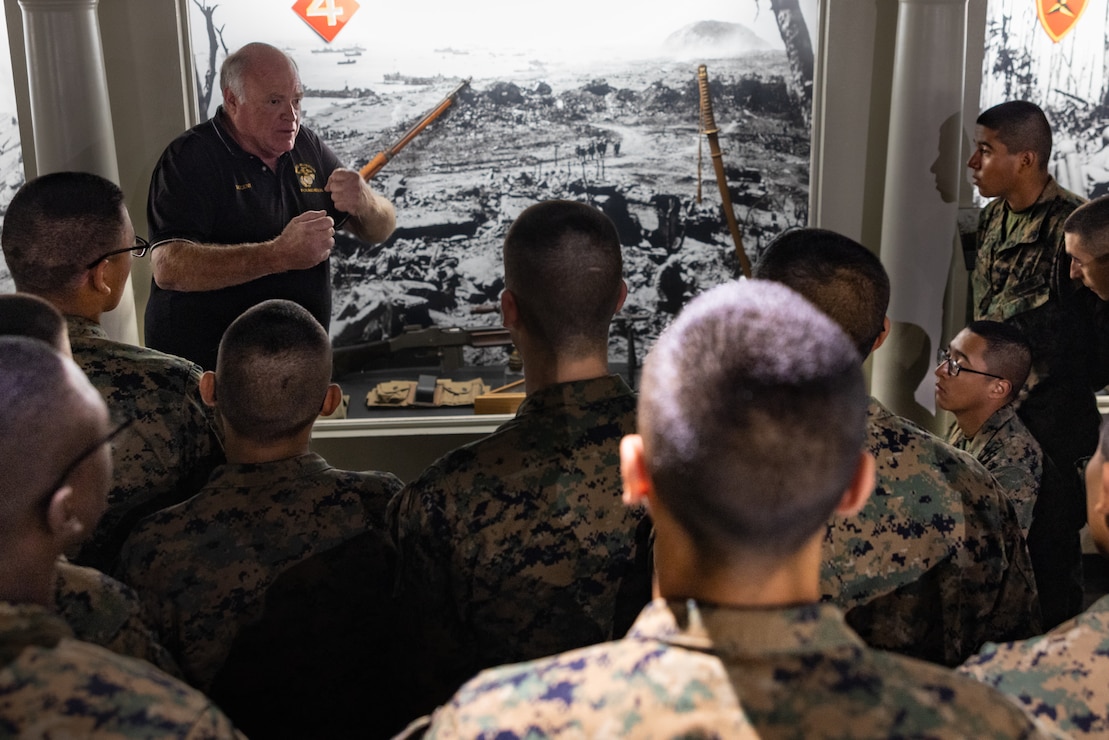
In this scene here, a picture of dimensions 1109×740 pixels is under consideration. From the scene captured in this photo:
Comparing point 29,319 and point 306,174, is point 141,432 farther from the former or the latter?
point 306,174

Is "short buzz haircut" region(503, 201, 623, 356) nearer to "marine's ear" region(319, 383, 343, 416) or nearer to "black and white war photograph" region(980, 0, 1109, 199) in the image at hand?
"marine's ear" region(319, 383, 343, 416)

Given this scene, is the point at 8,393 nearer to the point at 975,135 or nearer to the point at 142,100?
the point at 142,100

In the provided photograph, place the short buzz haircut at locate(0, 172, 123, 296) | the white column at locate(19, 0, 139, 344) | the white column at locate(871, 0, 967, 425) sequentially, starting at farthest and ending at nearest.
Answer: the white column at locate(871, 0, 967, 425) → the white column at locate(19, 0, 139, 344) → the short buzz haircut at locate(0, 172, 123, 296)

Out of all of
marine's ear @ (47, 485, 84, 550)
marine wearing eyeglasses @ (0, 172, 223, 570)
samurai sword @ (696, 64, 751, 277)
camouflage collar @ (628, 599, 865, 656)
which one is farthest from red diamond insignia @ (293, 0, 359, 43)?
camouflage collar @ (628, 599, 865, 656)

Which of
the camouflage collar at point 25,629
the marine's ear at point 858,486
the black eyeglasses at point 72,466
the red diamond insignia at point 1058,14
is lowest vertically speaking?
the camouflage collar at point 25,629

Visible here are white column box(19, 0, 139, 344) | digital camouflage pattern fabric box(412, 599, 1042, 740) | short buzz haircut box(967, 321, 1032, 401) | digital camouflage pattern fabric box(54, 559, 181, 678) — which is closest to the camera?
digital camouflage pattern fabric box(412, 599, 1042, 740)

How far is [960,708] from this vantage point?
35.3 inches

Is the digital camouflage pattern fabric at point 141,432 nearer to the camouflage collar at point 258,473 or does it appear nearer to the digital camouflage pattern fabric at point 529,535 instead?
the camouflage collar at point 258,473

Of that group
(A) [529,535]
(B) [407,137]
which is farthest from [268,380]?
(B) [407,137]

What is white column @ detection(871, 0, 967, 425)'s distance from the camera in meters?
3.93

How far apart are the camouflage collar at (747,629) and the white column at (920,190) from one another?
11.1ft

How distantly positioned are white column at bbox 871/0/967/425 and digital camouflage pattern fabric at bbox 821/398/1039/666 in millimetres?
2387

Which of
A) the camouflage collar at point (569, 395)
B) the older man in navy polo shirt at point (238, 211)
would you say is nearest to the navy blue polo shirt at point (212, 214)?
the older man in navy polo shirt at point (238, 211)

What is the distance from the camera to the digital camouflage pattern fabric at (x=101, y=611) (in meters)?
1.45
